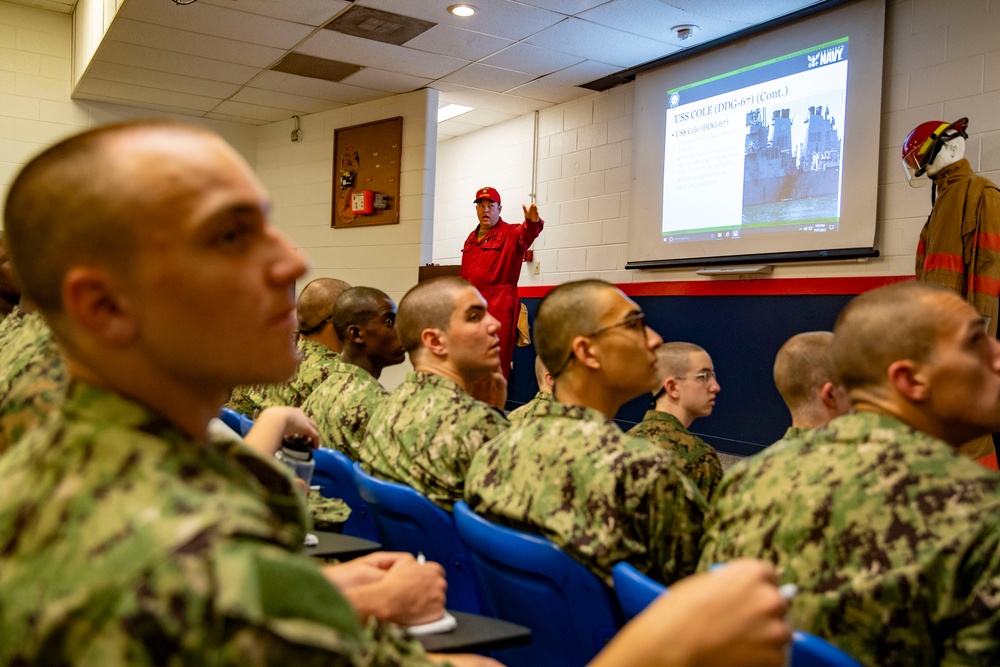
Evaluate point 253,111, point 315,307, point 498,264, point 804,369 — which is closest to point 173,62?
point 253,111

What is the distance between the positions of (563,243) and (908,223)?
9.44ft

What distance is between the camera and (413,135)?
21.7 ft

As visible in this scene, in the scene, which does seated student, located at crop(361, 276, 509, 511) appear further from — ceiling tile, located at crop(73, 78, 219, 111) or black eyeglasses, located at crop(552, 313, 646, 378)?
ceiling tile, located at crop(73, 78, 219, 111)

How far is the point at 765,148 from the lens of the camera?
16.7 feet

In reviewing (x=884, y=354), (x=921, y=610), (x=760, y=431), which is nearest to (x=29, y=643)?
(x=921, y=610)

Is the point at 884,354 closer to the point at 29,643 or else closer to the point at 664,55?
the point at 29,643

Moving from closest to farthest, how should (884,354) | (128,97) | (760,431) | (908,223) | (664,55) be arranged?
1. (884,354)
2. (908,223)
3. (760,431)
4. (664,55)
5. (128,97)

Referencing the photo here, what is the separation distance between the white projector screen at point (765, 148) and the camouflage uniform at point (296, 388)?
114 inches

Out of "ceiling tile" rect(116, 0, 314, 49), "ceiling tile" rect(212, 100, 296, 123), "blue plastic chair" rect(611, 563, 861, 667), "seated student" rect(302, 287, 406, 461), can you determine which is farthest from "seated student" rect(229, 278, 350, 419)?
"ceiling tile" rect(212, 100, 296, 123)

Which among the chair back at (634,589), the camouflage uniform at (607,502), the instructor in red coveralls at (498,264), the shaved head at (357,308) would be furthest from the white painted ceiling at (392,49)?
the chair back at (634,589)

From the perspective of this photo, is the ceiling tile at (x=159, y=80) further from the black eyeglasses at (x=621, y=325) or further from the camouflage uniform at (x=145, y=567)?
the camouflage uniform at (x=145, y=567)

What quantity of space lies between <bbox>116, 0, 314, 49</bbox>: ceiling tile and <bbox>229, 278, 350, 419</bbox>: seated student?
7.21 ft

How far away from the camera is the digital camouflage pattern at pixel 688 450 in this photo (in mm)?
2633

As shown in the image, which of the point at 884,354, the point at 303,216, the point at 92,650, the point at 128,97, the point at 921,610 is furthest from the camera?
the point at 303,216
